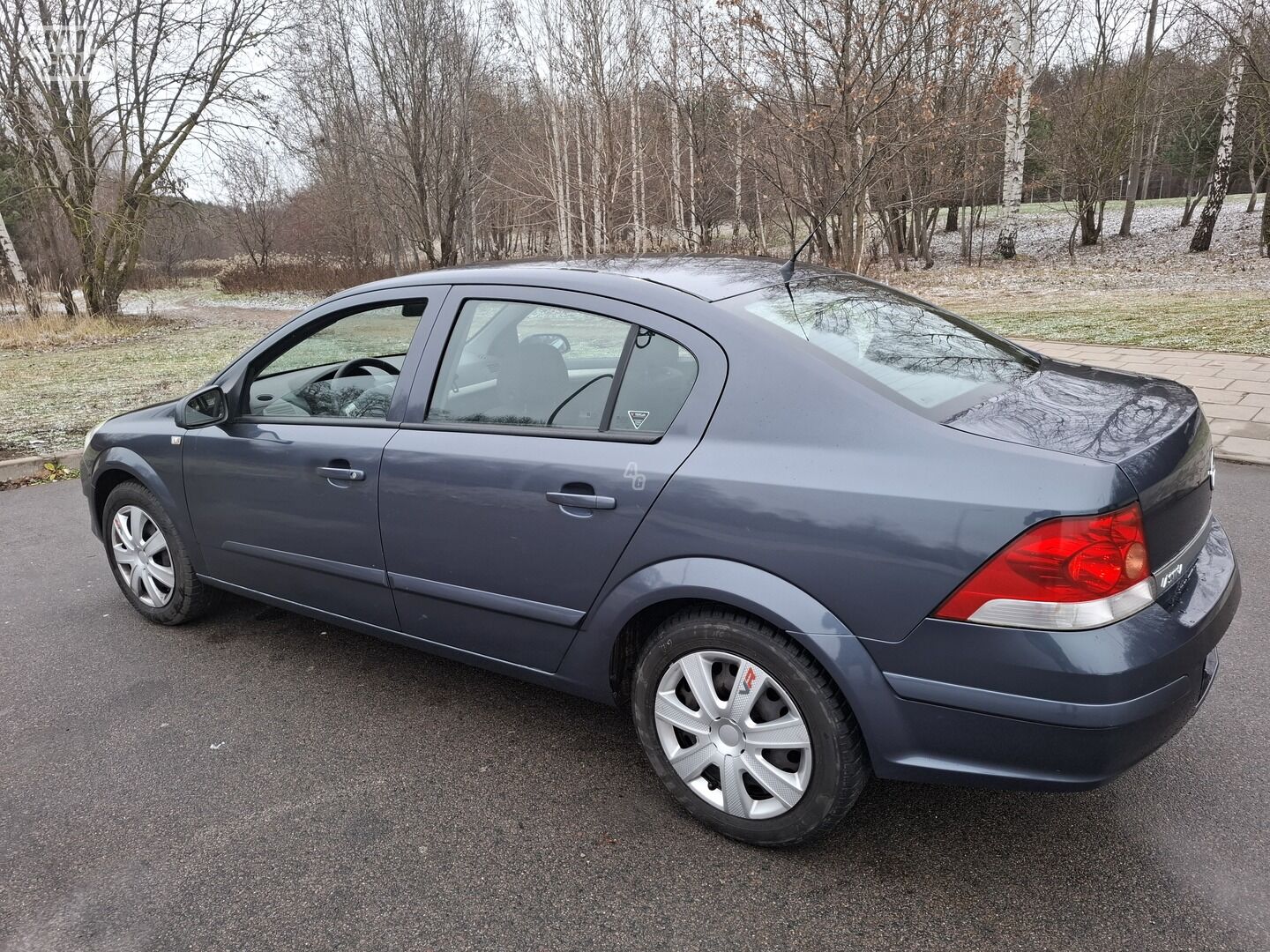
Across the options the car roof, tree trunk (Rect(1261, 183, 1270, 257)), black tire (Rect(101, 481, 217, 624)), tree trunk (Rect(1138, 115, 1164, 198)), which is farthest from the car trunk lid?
tree trunk (Rect(1138, 115, 1164, 198))

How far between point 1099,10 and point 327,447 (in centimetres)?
2929

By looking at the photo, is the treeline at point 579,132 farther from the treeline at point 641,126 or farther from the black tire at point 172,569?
the black tire at point 172,569

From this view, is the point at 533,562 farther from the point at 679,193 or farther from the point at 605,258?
the point at 679,193

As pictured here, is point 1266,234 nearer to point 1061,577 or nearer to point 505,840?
point 1061,577

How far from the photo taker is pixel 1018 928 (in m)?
2.09

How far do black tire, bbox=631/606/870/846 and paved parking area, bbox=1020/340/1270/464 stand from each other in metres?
5.25

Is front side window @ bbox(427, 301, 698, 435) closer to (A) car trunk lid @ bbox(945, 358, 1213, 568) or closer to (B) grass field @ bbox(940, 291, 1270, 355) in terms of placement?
(A) car trunk lid @ bbox(945, 358, 1213, 568)

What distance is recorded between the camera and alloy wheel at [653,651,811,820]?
2.26m

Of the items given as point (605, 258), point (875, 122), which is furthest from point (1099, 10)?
point (605, 258)

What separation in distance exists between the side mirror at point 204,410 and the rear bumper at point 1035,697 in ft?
9.13

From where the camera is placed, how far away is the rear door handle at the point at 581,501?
2.42m

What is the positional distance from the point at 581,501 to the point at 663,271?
0.85 meters

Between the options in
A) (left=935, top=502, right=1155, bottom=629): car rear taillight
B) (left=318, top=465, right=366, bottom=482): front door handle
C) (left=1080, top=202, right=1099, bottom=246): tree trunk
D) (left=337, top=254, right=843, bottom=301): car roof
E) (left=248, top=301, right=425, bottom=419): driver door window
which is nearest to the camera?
(left=935, top=502, right=1155, bottom=629): car rear taillight

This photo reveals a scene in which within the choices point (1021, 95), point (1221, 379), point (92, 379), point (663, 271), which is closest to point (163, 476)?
point (663, 271)
